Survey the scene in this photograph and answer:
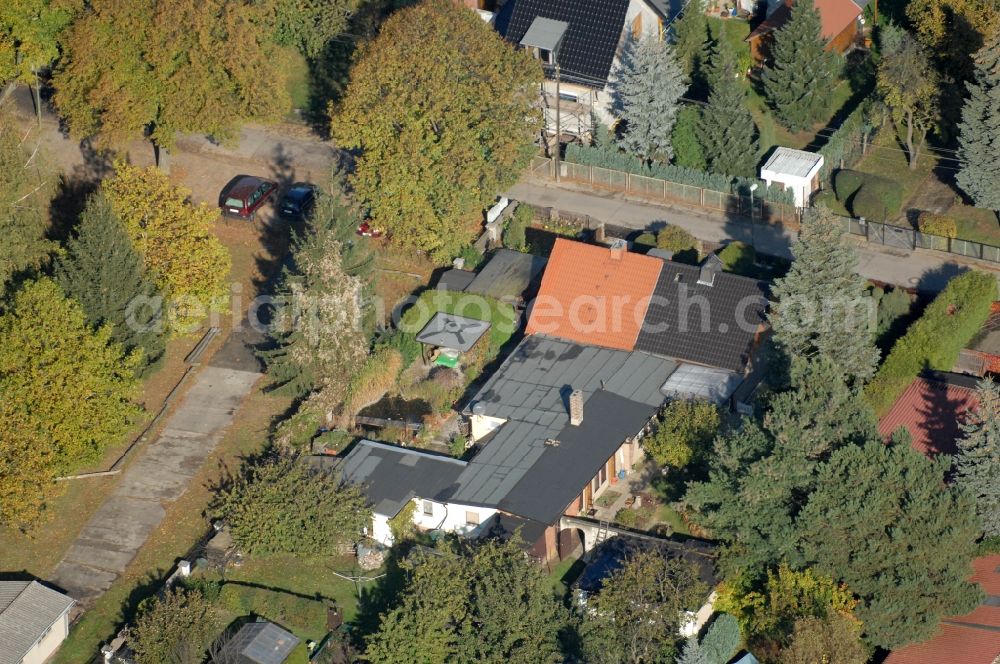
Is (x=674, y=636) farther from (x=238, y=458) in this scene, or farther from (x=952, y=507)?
(x=238, y=458)

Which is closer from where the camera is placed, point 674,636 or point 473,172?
point 674,636

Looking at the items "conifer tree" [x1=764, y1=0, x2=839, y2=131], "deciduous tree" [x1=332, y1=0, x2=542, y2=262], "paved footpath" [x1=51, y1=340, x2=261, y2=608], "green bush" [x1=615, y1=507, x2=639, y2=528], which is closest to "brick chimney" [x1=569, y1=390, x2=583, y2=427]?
"green bush" [x1=615, y1=507, x2=639, y2=528]

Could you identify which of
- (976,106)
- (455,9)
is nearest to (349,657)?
(455,9)

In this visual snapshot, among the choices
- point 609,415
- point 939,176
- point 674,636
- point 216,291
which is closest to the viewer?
point 674,636

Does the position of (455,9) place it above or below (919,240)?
above

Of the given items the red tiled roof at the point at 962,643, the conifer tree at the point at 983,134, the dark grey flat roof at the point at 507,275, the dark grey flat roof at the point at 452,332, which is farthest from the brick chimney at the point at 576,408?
the conifer tree at the point at 983,134

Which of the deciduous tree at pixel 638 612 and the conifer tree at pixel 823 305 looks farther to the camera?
the conifer tree at pixel 823 305

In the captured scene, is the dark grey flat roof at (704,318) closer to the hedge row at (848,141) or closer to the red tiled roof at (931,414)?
the red tiled roof at (931,414)

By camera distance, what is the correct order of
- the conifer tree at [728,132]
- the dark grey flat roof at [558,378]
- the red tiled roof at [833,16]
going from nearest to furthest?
the dark grey flat roof at [558,378]
the conifer tree at [728,132]
the red tiled roof at [833,16]
